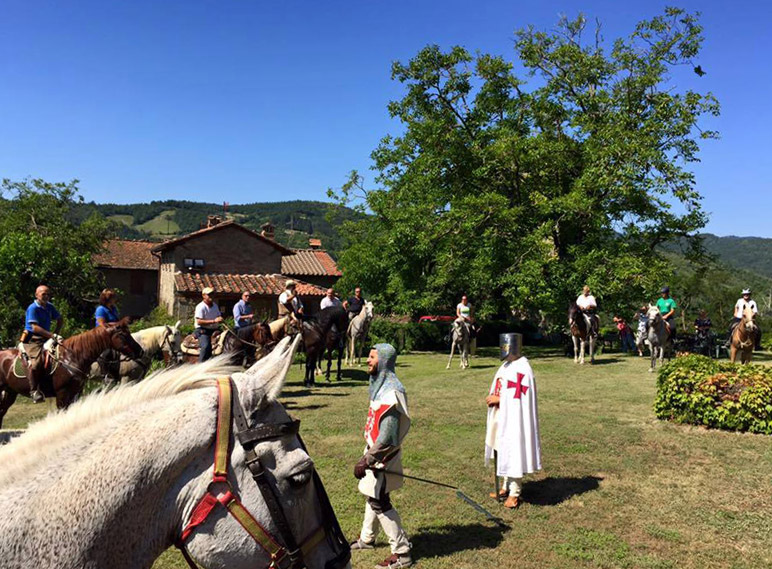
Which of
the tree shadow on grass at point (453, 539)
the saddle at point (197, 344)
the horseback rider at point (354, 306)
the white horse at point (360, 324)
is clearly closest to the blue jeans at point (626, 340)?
the white horse at point (360, 324)

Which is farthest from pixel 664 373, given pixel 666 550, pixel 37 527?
pixel 37 527

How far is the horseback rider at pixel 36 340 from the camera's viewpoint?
8492 millimetres

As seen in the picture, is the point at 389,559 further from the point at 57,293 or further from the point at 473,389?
the point at 57,293

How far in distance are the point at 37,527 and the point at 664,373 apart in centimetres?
1132

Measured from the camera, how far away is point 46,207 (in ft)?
126

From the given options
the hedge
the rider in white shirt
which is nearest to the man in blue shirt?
the hedge

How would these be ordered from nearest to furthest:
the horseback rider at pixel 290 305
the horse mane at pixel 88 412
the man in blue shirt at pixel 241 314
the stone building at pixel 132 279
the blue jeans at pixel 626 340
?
the horse mane at pixel 88 412
the man in blue shirt at pixel 241 314
the horseback rider at pixel 290 305
the blue jeans at pixel 626 340
the stone building at pixel 132 279

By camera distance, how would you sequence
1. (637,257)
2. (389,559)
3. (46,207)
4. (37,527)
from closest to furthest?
(37,527) → (389,559) → (637,257) → (46,207)

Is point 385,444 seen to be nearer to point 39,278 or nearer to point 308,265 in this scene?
point 39,278

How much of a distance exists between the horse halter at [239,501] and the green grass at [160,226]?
403 ft

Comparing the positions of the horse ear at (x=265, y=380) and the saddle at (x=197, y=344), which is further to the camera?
the saddle at (x=197, y=344)

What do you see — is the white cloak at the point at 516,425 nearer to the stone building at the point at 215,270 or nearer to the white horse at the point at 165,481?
the white horse at the point at 165,481

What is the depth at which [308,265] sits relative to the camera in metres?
48.5

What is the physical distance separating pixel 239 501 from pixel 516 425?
5296mm
